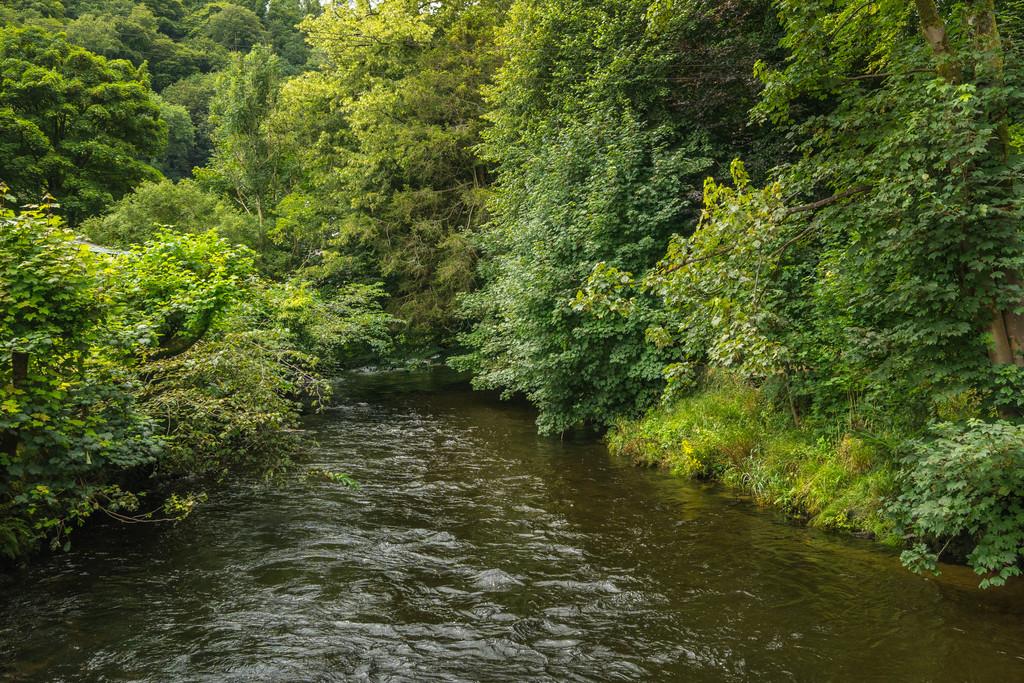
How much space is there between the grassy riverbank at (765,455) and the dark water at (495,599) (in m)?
0.50

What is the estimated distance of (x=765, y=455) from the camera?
10875 mm

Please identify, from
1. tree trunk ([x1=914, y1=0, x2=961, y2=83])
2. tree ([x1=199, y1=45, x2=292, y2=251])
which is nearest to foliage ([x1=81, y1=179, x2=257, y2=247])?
tree ([x1=199, y1=45, x2=292, y2=251])

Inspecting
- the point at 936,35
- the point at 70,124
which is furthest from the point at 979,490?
the point at 70,124

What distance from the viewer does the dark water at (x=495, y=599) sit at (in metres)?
5.84

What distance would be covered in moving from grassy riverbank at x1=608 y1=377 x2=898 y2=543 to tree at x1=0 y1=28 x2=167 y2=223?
2441cm

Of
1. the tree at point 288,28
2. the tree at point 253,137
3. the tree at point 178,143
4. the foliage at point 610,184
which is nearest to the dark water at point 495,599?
the foliage at point 610,184

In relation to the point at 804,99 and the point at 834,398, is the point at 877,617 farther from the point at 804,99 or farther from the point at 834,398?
the point at 804,99

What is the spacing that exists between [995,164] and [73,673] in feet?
33.5

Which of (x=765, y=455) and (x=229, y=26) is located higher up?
(x=229, y=26)

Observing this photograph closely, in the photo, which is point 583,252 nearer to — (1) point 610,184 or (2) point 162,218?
(1) point 610,184

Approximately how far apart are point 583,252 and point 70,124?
24.1 metres

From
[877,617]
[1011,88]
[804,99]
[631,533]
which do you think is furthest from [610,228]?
[877,617]

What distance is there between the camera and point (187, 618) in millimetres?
6785

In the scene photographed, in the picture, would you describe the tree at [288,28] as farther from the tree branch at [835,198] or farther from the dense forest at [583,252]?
the tree branch at [835,198]
